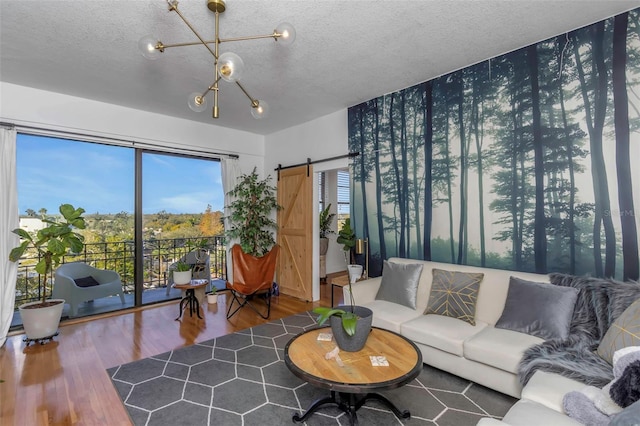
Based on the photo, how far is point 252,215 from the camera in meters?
5.19

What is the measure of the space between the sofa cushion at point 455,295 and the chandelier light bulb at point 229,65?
8.28 feet

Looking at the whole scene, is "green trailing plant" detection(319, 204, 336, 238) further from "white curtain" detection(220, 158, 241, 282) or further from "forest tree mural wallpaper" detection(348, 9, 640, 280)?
"forest tree mural wallpaper" detection(348, 9, 640, 280)

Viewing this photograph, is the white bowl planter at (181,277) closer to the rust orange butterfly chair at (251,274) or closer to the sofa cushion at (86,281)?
the rust orange butterfly chair at (251,274)

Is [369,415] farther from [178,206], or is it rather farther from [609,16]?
[178,206]

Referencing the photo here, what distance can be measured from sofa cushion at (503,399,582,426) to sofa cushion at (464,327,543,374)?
0.61 metres

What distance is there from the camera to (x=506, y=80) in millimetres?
2850

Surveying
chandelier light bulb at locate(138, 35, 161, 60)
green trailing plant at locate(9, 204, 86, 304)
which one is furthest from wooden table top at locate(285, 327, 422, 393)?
green trailing plant at locate(9, 204, 86, 304)

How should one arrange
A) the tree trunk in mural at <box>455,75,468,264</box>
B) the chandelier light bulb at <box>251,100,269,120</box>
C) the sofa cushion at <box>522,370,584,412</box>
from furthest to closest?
the tree trunk in mural at <box>455,75,468,264</box>, the chandelier light bulb at <box>251,100,269,120</box>, the sofa cushion at <box>522,370,584,412</box>

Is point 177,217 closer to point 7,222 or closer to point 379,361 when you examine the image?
point 7,222

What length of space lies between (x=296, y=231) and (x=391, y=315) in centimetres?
260

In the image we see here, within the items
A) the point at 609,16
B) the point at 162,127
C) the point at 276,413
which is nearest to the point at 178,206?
the point at 162,127

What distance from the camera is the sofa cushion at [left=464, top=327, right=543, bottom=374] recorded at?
6.73 feet

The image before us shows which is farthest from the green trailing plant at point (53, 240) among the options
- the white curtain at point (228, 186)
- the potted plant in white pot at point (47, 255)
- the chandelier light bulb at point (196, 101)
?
the chandelier light bulb at point (196, 101)

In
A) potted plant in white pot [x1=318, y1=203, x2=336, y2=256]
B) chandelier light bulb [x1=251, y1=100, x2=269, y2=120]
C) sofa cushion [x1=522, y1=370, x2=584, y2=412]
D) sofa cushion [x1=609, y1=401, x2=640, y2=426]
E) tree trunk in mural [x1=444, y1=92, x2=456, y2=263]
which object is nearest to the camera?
sofa cushion [x1=609, y1=401, x2=640, y2=426]
